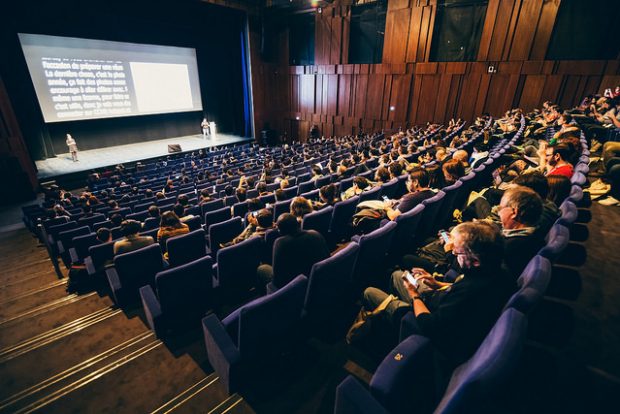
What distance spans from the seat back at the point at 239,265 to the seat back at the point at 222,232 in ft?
3.31

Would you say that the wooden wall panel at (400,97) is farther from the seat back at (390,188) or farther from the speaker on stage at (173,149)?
the seat back at (390,188)

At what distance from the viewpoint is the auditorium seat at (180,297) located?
2.41 m

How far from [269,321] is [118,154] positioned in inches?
598

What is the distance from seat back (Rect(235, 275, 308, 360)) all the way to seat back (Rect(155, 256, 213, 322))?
1.95 ft

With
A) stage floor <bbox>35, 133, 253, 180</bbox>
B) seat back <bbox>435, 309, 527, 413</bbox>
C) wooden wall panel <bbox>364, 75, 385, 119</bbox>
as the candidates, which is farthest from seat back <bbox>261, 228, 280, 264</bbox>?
wooden wall panel <bbox>364, 75, 385, 119</bbox>

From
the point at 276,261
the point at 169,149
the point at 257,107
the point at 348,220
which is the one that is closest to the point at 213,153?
the point at 169,149

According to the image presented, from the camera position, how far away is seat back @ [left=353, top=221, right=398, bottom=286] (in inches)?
99.4

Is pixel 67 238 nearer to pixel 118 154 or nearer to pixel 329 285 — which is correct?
pixel 329 285

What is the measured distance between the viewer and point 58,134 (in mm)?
13633

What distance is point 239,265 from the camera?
294 cm

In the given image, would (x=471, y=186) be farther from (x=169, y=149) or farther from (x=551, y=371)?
(x=169, y=149)

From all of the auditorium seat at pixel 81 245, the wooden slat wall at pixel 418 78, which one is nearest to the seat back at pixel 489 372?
the auditorium seat at pixel 81 245

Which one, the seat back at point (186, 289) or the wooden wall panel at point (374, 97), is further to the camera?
the wooden wall panel at point (374, 97)

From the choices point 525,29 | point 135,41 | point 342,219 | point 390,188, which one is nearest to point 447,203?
point 390,188
